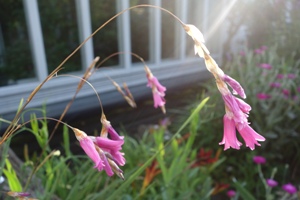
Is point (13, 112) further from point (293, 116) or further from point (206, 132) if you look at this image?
point (293, 116)

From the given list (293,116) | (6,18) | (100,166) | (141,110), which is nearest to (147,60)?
(141,110)

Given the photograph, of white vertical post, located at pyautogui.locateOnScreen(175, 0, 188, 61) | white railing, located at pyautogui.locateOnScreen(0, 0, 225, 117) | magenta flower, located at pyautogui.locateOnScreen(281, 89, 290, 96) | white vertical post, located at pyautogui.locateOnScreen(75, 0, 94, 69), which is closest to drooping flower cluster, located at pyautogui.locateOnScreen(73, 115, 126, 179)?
white railing, located at pyautogui.locateOnScreen(0, 0, 225, 117)

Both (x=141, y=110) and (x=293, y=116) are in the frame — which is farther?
(x=141, y=110)

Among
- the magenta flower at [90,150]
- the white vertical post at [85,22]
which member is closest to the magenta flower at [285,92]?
the white vertical post at [85,22]

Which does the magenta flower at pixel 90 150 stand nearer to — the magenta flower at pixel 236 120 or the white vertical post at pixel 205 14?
the magenta flower at pixel 236 120

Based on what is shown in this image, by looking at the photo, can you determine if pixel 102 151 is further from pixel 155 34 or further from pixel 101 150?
pixel 155 34

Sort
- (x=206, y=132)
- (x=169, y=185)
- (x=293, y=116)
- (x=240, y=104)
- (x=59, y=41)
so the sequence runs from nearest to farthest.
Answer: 1. (x=240, y=104)
2. (x=169, y=185)
3. (x=293, y=116)
4. (x=206, y=132)
5. (x=59, y=41)

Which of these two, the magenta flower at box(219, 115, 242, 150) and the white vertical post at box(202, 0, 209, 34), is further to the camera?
the white vertical post at box(202, 0, 209, 34)

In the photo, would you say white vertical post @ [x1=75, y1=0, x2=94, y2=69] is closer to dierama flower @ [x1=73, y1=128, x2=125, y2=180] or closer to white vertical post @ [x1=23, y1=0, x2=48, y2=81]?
white vertical post @ [x1=23, y1=0, x2=48, y2=81]
